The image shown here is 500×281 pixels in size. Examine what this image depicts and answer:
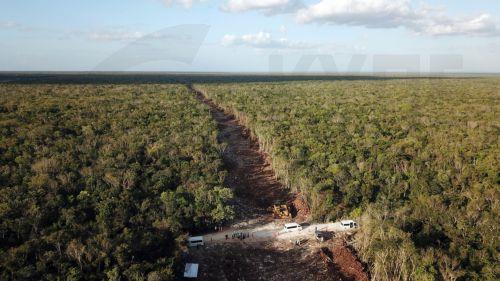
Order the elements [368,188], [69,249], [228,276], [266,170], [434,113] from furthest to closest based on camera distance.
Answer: [434,113], [266,170], [368,188], [228,276], [69,249]

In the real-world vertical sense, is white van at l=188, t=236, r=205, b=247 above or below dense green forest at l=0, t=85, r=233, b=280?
below

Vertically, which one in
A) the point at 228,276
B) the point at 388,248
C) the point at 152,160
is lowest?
the point at 228,276

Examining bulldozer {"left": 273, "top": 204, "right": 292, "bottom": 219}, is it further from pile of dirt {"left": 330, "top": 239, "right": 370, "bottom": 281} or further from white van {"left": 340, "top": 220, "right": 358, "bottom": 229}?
pile of dirt {"left": 330, "top": 239, "right": 370, "bottom": 281}

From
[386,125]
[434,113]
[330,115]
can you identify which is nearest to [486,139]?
[386,125]

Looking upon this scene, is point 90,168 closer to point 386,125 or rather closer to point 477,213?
point 477,213

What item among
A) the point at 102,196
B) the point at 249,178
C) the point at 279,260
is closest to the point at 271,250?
the point at 279,260

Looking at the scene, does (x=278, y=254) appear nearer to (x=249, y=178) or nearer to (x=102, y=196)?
(x=102, y=196)

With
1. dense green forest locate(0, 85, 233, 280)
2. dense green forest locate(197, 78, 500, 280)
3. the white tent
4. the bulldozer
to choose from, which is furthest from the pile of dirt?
the white tent
